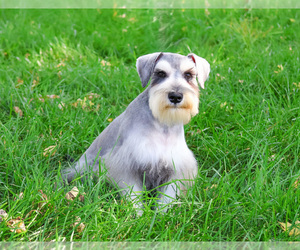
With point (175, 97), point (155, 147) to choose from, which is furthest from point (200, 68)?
point (155, 147)

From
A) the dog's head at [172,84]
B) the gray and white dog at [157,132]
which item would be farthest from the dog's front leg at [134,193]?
the dog's head at [172,84]

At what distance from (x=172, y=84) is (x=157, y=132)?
0.45m

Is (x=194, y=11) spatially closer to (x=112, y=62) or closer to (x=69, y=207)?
(x=112, y=62)

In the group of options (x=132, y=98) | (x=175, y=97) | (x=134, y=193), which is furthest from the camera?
(x=132, y=98)

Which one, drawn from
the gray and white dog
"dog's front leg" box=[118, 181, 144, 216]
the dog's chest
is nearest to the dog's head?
the gray and white dog

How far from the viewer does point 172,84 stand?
133 inches

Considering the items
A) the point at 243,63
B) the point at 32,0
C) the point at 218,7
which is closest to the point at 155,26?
the point at 218,7

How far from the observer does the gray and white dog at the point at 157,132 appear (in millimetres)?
3414

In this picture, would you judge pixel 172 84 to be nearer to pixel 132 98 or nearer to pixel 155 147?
pixel 155 147

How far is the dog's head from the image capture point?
3346mm

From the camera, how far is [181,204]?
10.8 feet

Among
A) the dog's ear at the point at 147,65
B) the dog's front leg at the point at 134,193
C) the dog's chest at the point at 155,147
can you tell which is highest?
the dog's ear at the point at 147,65

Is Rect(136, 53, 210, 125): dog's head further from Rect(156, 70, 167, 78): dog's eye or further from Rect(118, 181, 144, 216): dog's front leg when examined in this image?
Rect(118, 181, 144, 216): dog's front leg

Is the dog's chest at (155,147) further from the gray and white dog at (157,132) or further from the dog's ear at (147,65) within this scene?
the dog's ear at (147,65)
